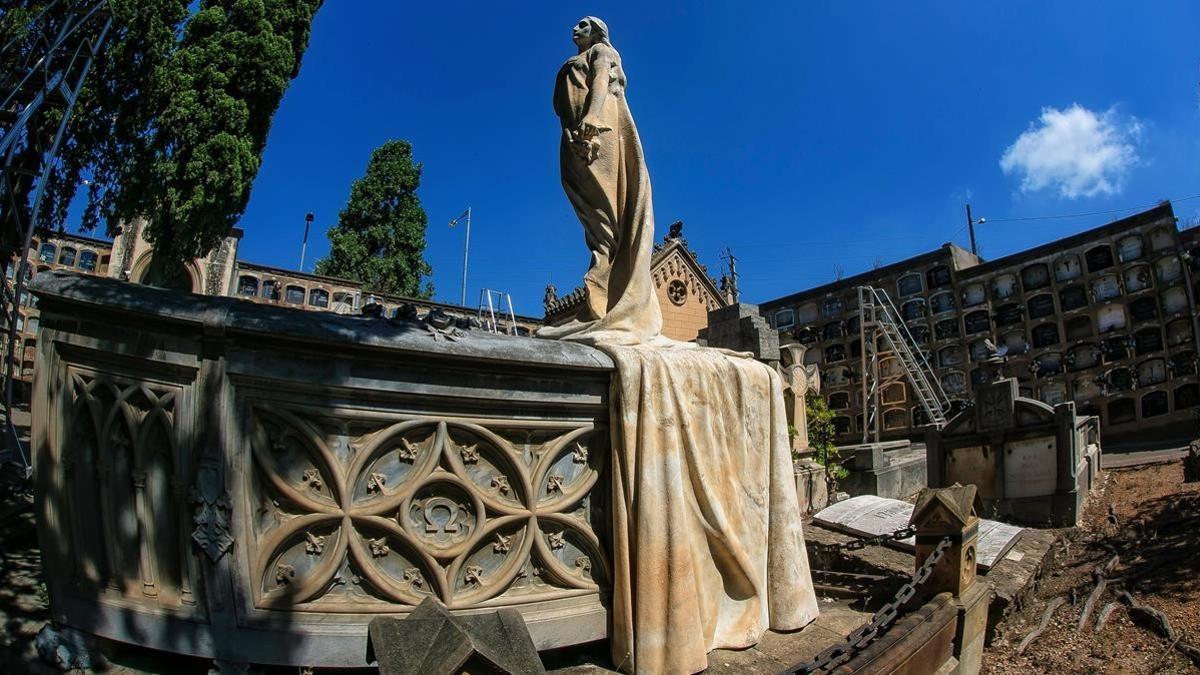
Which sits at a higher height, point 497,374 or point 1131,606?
point 497,374

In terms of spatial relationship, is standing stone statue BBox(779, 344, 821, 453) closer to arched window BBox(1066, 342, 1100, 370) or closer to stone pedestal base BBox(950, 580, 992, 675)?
stone pedestal base BBox(950, 580, 992, 675)

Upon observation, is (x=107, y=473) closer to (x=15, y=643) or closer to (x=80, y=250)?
(x=15, y=643)

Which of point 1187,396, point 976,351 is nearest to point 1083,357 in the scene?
point 1187,396

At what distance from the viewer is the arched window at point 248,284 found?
34.7 meters

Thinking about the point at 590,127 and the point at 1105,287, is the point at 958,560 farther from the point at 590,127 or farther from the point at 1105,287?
the point at 1105,287

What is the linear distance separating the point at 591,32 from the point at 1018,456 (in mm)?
10556

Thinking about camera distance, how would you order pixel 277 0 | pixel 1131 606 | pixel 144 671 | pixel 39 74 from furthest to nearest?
pixel 277 0 → pixel 39 74 → pixel 1131 606 → pixel 144 671

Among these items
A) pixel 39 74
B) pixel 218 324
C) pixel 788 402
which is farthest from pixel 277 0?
pixel 218 324

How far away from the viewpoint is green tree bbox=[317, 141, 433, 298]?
38.6 meters

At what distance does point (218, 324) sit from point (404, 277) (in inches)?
1485

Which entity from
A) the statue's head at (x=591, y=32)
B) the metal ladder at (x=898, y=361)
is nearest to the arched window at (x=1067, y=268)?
the metal ladder at (x=898, y=361)

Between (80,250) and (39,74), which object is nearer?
(39,74)

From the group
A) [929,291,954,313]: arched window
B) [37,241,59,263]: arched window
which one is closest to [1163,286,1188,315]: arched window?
[929,291,954,313]: arched window

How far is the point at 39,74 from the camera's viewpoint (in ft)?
34.4
